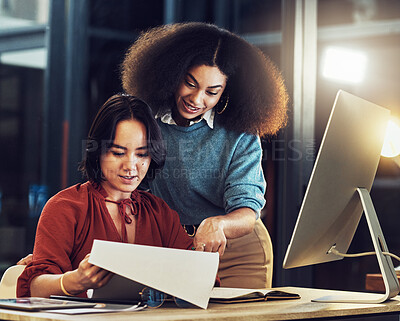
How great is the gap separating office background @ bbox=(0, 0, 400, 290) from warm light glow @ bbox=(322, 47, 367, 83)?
17mm

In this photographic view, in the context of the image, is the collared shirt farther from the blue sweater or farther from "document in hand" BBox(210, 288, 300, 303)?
"document in hand" BBox(210, 288, 300, 303)

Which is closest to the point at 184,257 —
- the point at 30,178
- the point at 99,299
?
the point at 99,299

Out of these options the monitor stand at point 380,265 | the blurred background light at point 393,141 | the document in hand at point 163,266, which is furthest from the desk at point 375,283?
the document in hand at point 163,266

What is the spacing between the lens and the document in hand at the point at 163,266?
109cm

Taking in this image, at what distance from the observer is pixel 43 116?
2.55 metres

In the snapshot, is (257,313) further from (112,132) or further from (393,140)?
(393,140)

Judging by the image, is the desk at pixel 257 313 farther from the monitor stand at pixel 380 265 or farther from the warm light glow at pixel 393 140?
the warm light glow at pixel 393 140

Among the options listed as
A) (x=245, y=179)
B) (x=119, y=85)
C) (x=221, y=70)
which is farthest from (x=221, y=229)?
(x=119, y=85)

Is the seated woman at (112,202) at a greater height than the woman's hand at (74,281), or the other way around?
the seated woman at (112,202)

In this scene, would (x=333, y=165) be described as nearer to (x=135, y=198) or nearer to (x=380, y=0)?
(x=135, y=198)

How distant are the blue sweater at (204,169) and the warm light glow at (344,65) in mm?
1078

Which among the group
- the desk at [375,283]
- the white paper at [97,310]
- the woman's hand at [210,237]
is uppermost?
the woman's hand at [210,237]

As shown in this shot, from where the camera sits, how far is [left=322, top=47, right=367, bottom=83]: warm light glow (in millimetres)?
2980

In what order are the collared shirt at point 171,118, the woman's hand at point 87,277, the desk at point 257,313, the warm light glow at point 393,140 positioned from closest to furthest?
1. the desk at point 257,313
2. the woman's hand at point 87,277
3. the warm light glow at point 393,140
4. the collared shirt at point 171,118
